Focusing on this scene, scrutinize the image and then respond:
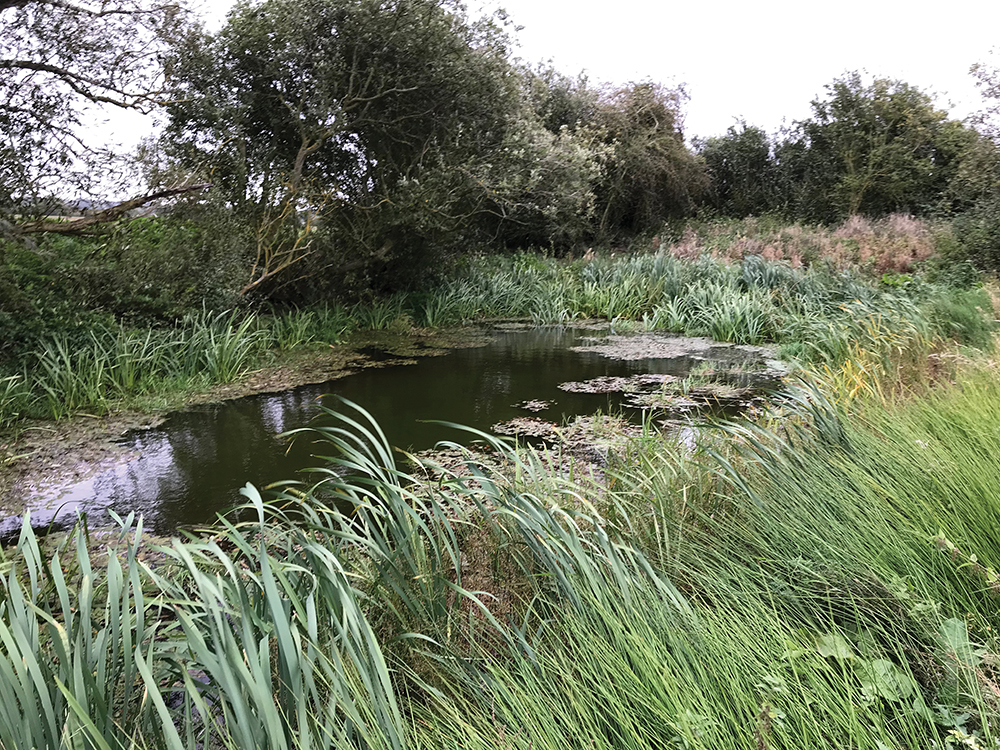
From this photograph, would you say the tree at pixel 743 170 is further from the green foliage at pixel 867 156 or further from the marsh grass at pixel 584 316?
the marsh grass at pixel 584 316

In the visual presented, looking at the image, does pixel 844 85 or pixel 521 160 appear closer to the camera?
pixel 521 160

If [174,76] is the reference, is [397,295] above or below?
below

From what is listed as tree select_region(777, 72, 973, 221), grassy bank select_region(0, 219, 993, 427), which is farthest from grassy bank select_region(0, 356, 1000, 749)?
tree select_region(777, 72, 973, 221)

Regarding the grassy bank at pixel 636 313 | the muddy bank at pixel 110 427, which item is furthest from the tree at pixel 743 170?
the muddy bank at pixel 110 427

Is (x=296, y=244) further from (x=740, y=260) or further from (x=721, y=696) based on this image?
(x=740, y=260)

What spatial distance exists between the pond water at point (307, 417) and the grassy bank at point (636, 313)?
685 millimetres

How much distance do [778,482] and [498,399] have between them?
10.5ft

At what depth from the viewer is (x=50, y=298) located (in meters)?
4.95

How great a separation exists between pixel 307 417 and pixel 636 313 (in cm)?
610

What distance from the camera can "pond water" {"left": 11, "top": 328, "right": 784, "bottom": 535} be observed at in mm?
3312

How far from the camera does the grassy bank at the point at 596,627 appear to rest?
1.10m

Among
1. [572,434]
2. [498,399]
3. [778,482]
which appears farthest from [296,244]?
[778,482]

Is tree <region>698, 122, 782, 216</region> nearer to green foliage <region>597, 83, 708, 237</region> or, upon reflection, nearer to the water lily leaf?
green foliage <region>597, 83, 708, 237</region>

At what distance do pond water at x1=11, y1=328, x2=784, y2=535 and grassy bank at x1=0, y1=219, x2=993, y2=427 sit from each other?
0.68 meters
